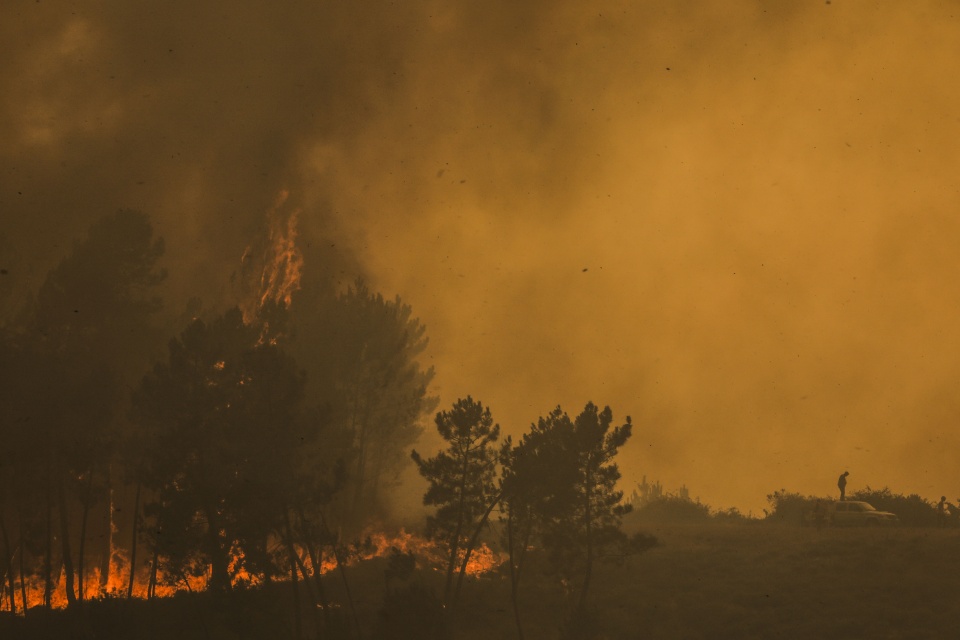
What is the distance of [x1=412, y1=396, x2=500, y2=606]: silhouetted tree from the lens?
37219mm

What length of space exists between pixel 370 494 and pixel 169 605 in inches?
651

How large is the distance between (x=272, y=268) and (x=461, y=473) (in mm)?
46582

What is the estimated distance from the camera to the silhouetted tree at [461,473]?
3722 centimetres

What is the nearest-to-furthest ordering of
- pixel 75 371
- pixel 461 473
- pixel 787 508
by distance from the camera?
1. pixel 461 473
2. pixel 75 371
3. pixel 787 508

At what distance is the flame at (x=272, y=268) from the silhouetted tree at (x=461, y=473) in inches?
1433

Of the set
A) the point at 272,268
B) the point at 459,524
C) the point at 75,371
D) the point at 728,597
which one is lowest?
the point at 728,597

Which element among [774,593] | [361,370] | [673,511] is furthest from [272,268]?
[774,593]

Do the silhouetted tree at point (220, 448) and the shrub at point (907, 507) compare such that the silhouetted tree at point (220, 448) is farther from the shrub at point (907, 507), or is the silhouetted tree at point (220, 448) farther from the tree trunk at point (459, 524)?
the shrub at point (907, 507)

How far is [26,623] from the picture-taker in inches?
1431

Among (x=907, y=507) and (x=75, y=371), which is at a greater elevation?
(x=75, y=371)

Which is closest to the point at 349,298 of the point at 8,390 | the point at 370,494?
the point at 370,494

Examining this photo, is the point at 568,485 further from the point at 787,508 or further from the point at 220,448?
the point at 787,508

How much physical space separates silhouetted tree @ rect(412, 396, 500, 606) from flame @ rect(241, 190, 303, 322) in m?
36.4

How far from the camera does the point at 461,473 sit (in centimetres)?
3753
